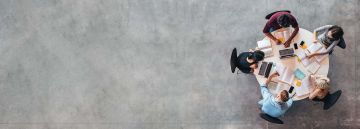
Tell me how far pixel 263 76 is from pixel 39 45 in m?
3.46

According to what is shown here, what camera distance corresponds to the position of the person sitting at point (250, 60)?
5273 millimetres

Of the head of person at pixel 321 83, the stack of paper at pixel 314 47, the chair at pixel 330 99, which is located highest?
the stack of paper at pixel 314 47

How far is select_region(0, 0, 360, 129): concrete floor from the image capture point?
6.20m

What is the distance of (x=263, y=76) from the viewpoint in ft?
17.8

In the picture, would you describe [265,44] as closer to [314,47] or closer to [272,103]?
[314,47]

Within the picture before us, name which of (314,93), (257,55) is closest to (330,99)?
(314,93)

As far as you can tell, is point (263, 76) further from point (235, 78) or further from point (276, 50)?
point (235, 78)

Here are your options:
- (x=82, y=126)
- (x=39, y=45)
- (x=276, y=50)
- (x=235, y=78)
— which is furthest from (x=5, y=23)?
(x=276, y=50)

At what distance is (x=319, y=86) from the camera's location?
518 cm

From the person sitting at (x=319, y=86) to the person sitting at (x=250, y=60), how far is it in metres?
0.73

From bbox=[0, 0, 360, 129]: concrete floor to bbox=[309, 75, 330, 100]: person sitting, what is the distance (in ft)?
2.69

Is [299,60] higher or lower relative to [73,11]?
lower

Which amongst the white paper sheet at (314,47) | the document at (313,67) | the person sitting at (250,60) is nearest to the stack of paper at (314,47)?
the white paper sheet at (314,47)

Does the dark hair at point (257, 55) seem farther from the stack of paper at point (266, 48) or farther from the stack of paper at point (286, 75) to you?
the stack of paper at point (286, 75)
